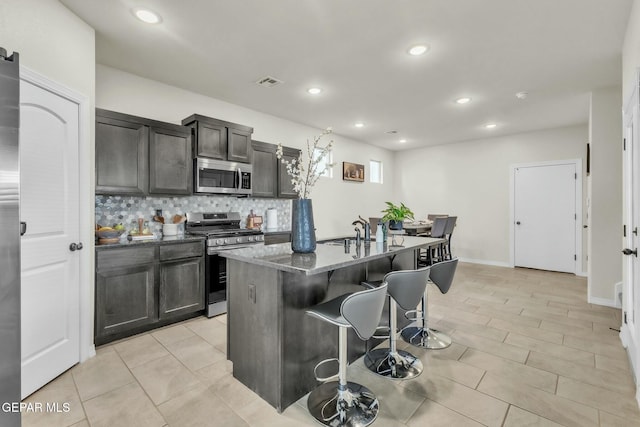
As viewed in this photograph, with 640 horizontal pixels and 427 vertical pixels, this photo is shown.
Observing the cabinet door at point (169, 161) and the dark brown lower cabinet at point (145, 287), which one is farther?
the cabinet door at point (169, 161)

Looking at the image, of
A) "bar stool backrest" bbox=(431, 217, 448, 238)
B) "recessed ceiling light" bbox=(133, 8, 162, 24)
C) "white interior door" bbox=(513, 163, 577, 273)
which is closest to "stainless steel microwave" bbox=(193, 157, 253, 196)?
"recessed ceiling light" bbox=(133, 8, 162, 24)

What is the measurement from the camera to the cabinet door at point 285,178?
4816 mm

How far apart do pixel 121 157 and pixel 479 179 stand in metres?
6.73

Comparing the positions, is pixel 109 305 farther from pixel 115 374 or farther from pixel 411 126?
pixel 411 126

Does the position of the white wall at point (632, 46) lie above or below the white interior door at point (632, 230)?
above

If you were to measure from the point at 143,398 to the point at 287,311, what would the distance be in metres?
1.17

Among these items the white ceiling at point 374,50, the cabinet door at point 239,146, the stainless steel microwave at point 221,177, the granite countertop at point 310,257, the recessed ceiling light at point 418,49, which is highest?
the white ceiling at point 374,50

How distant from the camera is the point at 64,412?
75.4 inches

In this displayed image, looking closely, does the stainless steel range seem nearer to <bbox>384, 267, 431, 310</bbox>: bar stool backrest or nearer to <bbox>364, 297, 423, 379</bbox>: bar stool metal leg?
<bbox>364, 297, 423, 379</bbox>: bar stool metal leg

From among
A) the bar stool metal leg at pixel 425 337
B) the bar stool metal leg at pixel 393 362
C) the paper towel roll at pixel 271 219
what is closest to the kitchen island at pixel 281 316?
the bar stool metal leg at pixel 393 362

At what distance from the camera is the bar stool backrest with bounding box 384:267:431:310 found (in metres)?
2.18

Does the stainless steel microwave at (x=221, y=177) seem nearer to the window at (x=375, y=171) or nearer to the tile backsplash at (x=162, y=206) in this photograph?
the tile backsplash at (x=162, y=206)

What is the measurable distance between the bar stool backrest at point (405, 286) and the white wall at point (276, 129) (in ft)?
11.1

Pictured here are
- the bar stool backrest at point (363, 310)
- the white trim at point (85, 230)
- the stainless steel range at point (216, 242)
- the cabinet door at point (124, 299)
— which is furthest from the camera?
the stainless steel range at point (216, 242)
